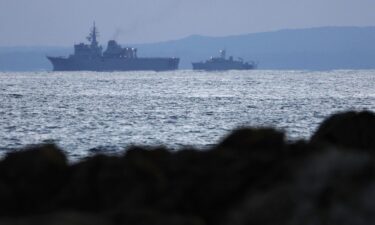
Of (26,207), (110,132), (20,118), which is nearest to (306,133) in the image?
(110,132)

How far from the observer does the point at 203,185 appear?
9094 mm

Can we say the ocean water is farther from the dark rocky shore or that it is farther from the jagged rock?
the dark rocky shore

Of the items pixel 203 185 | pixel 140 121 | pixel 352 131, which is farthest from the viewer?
pixel 140 121

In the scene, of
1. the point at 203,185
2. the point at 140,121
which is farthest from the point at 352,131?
the point at 140,121

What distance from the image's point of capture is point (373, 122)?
11.3 m

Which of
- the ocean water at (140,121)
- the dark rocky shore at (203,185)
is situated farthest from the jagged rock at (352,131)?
the ocean water at (140,121)

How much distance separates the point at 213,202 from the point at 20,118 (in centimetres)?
4209

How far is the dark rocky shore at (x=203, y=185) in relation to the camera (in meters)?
7.72

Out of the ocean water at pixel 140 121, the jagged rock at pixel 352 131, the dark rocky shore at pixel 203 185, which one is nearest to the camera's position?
the dark rocky shore at pixel 203 185

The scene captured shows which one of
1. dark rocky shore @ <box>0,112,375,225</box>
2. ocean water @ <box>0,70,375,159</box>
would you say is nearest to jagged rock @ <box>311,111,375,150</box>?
dark rocky shore @ <box>0,112,375,225</box>

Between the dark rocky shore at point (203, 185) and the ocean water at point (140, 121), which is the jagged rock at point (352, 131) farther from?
the ocean water at point (140, 121)

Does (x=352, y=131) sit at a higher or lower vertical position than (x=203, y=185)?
higher

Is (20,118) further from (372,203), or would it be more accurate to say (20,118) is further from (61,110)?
(372,203)

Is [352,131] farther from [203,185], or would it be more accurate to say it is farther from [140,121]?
[140,121]
